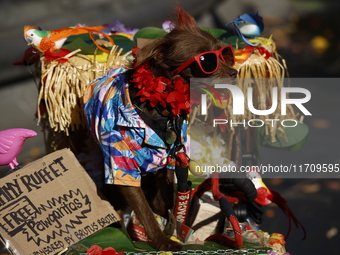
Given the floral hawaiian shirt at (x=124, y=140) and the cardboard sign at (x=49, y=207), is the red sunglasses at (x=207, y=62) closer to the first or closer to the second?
the floral hawaiian shirt at (x=124, y=140)

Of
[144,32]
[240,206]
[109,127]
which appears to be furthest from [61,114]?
[240,206]

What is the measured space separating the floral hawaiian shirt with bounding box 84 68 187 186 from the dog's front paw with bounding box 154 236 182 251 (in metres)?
0.32

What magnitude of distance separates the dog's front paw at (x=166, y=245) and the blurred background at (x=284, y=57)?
1.09 m

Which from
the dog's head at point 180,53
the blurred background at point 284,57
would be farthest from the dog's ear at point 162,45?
the blurred background at point 284,57

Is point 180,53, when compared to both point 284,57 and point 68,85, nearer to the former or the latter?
point 68,85

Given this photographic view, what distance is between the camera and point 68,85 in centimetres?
333

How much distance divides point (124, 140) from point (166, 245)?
22.5 inches

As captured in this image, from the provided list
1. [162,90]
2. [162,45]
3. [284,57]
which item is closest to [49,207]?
[162,90]

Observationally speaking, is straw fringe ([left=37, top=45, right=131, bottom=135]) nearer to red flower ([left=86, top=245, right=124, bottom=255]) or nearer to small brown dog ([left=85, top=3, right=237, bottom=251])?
small brown dog ([left=85, top=3, right=237, bottom=251])

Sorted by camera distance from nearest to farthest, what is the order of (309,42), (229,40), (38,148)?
(229,40) → (38,148) → (309,42)

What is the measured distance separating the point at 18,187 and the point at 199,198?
107 cm

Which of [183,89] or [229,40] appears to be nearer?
[183,89]

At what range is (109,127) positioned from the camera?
Answer: 2861 millimetres

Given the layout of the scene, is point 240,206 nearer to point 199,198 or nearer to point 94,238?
point 199,198
